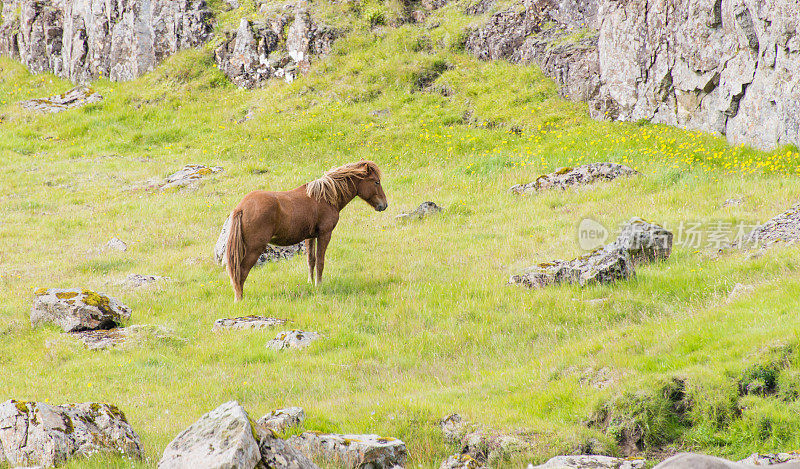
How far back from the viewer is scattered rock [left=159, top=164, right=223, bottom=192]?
24.9 meters

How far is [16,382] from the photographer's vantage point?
A: 9.22m

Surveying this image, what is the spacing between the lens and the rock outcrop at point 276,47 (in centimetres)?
3472

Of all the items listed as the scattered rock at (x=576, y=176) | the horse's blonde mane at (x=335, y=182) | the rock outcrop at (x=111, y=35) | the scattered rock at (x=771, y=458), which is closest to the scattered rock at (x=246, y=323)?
the horse's blonde mane at (x=335, y=182)

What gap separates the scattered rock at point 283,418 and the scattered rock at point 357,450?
811mm

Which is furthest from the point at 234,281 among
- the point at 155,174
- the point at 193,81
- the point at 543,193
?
the point at 193,81

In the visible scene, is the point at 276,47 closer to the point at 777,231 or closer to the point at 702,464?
the point at 777,231

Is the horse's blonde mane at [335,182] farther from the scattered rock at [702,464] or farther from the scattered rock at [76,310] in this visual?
the scattered rock at [702,464]

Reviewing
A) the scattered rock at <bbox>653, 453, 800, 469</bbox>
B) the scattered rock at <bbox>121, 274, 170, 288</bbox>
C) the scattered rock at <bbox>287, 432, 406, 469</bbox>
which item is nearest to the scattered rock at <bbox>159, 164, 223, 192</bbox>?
the scattered rock at <bbox>121, 274, 170, 288</bbox>

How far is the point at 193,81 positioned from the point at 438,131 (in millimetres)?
16582

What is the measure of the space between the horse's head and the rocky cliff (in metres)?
13.3

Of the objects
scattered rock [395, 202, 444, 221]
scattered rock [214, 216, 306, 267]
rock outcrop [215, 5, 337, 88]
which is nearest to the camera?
scattered rock [214, 216, 306, 267]

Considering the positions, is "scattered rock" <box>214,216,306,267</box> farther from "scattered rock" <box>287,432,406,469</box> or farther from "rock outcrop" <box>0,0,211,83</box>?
"rock outcrop" <box>0,0,211,83</box>

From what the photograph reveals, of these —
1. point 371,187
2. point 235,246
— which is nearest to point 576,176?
point 371,187

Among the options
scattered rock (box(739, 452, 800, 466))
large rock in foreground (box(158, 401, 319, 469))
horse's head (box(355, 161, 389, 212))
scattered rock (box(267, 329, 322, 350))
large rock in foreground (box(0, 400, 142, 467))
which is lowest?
scattered rock (box(267, 329, 322, 350))
